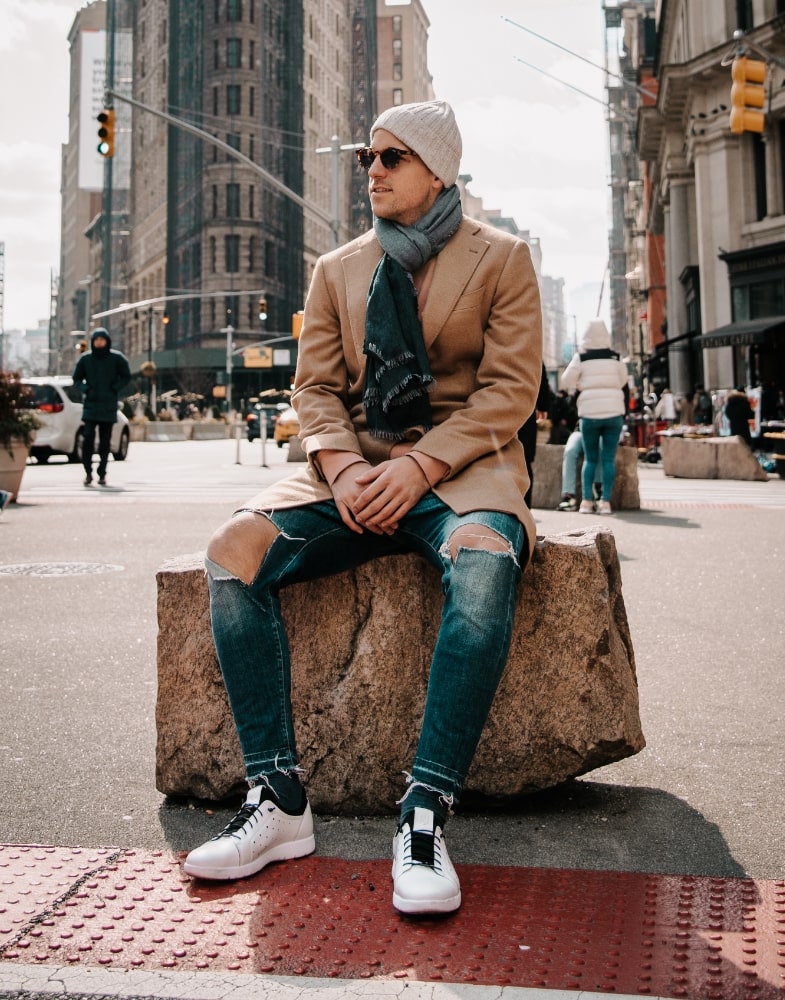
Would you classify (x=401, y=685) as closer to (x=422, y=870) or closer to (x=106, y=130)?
(x=422, y=870)

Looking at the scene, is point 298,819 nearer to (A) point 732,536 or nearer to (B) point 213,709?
(B) point 213,709

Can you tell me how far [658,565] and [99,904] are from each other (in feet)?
20.1

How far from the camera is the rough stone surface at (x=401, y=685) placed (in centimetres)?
312

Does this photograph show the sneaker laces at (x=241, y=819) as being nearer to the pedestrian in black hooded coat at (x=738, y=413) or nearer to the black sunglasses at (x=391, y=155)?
the black sunglasses at (x=391, y=155)

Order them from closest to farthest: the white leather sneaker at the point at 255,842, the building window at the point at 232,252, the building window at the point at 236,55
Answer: the white leather sneaker at the point at 255,842 < the building window at the point at 232,252 < the building window at the point at 236,55

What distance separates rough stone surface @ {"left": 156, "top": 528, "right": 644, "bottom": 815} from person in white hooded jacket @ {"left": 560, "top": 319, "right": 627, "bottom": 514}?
8228 millimetres

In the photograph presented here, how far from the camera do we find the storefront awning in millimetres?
29711

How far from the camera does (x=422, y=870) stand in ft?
8.13

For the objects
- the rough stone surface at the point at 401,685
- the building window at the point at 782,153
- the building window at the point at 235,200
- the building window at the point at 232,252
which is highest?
the building window at the point at 235,200

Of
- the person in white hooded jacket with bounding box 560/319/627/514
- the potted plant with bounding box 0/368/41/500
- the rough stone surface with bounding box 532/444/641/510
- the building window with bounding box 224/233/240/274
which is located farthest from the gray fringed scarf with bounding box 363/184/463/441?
the building window with bounding box 224/233/240/274

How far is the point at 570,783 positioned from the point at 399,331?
137 centimetres

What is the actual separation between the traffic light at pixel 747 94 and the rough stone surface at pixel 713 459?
463cm

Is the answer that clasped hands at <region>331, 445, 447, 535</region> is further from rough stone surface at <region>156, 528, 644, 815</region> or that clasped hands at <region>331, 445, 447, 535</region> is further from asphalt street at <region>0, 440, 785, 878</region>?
Result: asphalt street at <region>0, 440, 785, 878</region>

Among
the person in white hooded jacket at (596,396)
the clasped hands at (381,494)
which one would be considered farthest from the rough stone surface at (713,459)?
the clasped hands at (381,494)
